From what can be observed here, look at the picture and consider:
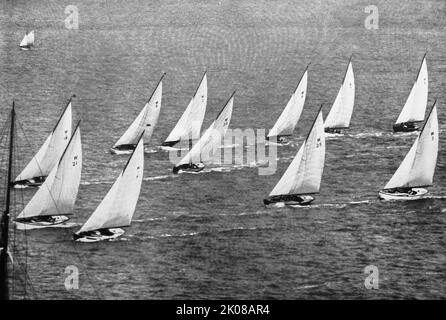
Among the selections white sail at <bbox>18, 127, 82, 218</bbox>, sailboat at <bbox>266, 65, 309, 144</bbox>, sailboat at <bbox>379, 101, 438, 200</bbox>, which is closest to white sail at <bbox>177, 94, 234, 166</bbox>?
sailboat at <bbox>266, 65, 309, 144</bbox>

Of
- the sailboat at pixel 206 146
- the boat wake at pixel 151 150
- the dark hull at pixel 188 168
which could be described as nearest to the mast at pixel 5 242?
the dark hull at pixel 188 168

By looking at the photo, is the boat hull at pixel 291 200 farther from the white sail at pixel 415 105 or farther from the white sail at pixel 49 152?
the white sail at pixel 415 105

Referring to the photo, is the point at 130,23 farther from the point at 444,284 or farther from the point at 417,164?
the point at 444,284

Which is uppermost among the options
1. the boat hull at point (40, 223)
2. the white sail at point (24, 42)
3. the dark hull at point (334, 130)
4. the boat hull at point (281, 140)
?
the white sail at point (24, 42)

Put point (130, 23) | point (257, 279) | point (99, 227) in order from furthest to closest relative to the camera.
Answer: point (130, 23)
point (99, 227)
point (257, 279)

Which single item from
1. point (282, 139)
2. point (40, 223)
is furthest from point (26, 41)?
point (40, 223)
